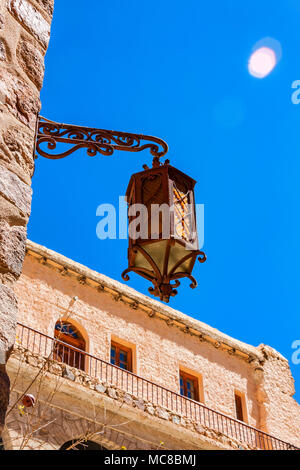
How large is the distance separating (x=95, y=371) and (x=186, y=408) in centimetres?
298

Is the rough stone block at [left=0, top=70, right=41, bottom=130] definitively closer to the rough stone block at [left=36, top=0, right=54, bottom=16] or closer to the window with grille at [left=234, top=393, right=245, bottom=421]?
the rough stone block at [left=36, top=0, right=54, bottom=16]

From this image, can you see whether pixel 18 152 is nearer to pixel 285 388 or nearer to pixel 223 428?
pixel 223 428

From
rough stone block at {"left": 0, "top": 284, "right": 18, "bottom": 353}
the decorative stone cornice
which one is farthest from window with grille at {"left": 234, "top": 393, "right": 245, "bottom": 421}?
rough stone block at {"left": 0, "top": 284, "right": 18, "bottom": 353}

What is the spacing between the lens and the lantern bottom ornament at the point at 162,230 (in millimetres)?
A: 4762

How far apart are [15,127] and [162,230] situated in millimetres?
1485

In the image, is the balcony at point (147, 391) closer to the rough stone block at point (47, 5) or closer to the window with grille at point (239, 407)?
the window with grille at point (239, 407)

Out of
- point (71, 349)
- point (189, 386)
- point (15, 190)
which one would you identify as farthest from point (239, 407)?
point (15, 190)

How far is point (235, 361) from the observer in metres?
24.4

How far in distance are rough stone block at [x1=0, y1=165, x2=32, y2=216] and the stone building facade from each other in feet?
41.6

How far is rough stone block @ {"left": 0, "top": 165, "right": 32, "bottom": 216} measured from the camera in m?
3.29

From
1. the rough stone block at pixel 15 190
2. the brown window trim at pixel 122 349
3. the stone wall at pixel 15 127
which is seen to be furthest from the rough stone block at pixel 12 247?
the brown window trim at pixel 122 349

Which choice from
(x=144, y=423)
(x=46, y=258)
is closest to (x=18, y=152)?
(x=144, y=423)

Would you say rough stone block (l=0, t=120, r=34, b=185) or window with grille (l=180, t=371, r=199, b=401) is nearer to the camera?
rough stone block (l=0, t=120, r=34, b=185)

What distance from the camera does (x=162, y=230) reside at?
15.5 ft
